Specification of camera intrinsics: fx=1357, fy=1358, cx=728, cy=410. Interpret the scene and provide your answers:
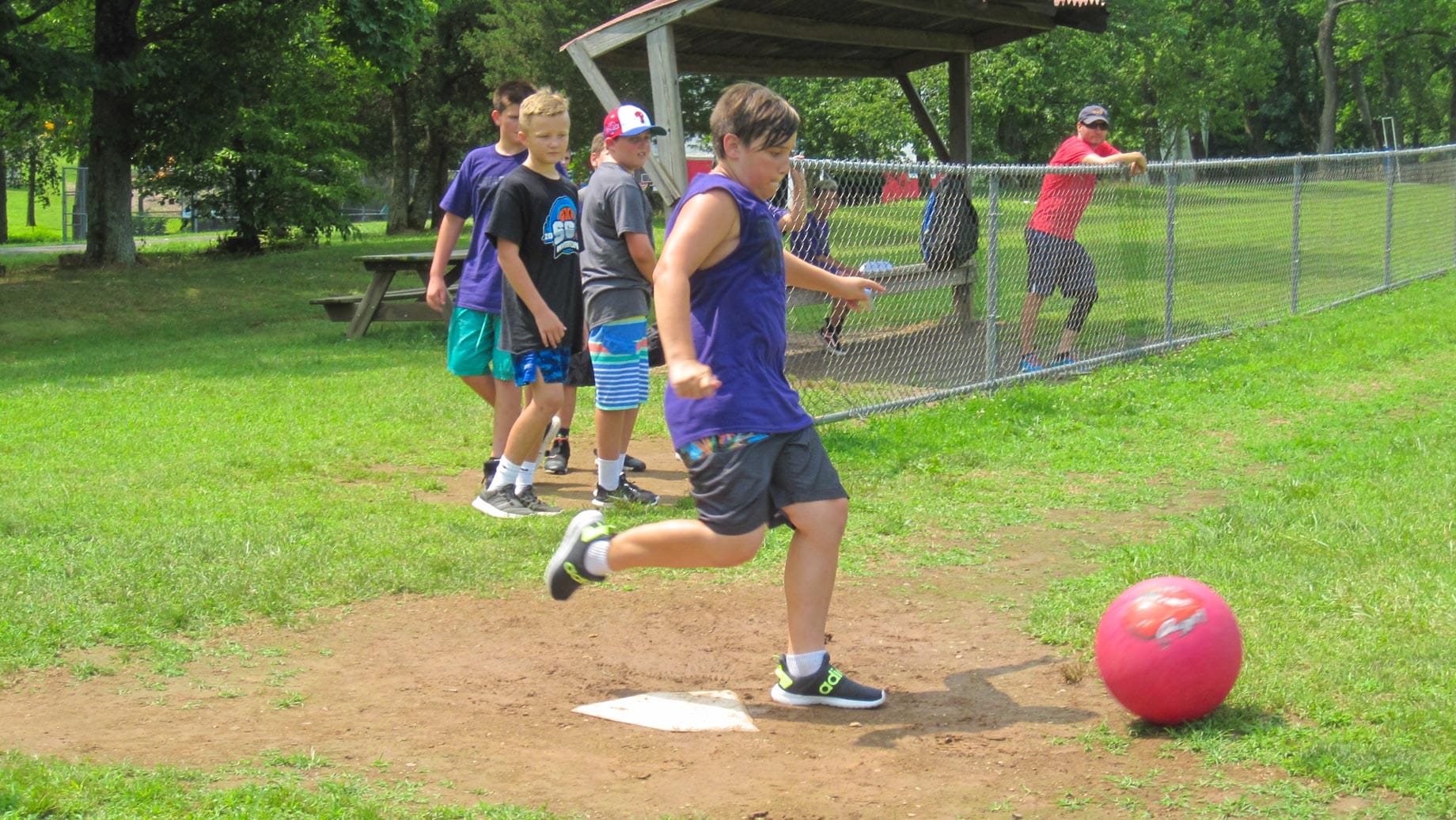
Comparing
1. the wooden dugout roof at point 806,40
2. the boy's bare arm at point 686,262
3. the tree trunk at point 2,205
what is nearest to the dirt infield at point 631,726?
the boy's bare arm at point 686,262

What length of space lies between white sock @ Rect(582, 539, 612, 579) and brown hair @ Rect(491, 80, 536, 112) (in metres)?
3.24

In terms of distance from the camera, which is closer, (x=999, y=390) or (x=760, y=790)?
(x=760, y=790)

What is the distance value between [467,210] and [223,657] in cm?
311

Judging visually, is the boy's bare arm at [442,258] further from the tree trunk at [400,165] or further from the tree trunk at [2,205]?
the tree trunk at [2,205]

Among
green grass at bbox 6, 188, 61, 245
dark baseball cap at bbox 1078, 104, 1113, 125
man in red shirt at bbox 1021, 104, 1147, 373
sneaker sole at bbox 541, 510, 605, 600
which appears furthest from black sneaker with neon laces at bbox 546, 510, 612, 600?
green grass at bbox 6, 188, 61, 245

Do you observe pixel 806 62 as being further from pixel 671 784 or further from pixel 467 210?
pixel 671 784

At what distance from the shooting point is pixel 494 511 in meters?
6.43

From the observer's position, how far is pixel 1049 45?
3291cm

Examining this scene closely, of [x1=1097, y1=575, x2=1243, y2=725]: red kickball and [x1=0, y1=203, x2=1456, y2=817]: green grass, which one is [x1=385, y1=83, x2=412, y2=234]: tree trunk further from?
[x1=1097, y1=575, x2=1243, y2=725]: red kickball

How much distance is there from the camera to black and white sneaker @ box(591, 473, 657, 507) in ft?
21.6

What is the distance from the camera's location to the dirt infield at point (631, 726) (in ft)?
11.6

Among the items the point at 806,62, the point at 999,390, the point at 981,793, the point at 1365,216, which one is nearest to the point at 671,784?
the point at 981,793

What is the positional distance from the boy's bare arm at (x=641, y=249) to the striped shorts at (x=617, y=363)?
0.88 feet

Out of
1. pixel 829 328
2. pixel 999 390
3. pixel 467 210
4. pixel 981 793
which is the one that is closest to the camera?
pixel 981 793
